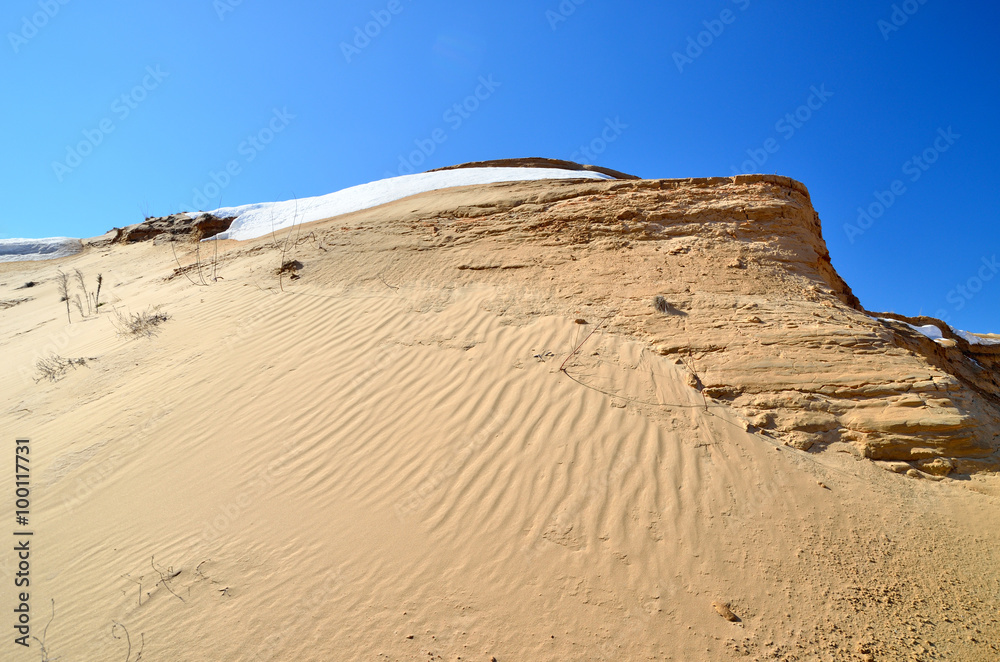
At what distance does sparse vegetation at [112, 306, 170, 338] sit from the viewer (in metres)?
6.89

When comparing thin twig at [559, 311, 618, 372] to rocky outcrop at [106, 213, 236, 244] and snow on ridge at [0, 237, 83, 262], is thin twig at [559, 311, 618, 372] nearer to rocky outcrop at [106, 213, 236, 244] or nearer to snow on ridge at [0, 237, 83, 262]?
rocky outcrop at [106, 213, 236, 244]

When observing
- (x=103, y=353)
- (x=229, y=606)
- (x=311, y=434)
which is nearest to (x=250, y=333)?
(x=103, y=353)

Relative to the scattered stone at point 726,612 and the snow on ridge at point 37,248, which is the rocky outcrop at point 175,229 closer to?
the snow on ridge at point 37,248

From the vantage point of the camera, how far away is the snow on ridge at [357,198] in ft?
35.3

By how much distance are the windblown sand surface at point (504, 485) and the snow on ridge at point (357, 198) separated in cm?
423

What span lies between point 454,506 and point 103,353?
5911 mm

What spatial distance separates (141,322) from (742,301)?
839cm

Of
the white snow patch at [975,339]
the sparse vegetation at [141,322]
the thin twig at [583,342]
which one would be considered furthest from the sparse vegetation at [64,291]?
the white snow patch at [975,339]

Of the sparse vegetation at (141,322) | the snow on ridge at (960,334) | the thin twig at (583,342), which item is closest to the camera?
the thin twig at (583,342)

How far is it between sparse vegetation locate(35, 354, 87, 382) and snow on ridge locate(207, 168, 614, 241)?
5.23 metres

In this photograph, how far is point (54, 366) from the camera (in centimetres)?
644

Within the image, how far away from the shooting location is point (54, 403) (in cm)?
561

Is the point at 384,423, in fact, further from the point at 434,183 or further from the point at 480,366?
the point at 434,183

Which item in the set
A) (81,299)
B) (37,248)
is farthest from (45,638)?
(37,248)
